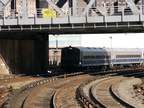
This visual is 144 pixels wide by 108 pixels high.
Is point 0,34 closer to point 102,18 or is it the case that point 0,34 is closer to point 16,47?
point 16,47

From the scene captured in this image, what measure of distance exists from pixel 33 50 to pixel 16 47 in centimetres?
288

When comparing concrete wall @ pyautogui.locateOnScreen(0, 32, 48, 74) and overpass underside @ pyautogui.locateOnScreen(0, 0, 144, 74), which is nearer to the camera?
overpass underside @ pyautogui.locateOnScreen(0, 0, 144, 74)

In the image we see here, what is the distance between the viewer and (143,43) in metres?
70.5

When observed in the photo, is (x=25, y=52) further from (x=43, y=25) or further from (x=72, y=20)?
(x=72, y=20)

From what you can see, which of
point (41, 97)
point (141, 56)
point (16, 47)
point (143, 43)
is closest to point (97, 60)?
point (16, 47)

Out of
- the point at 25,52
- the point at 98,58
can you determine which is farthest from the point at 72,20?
the point at 98,58

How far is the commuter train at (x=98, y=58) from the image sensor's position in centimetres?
3494

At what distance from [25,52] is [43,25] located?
32.5ft

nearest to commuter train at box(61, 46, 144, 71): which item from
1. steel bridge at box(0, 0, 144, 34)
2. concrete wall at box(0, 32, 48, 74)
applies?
concrete wall at box(0, 32, 48, 74)

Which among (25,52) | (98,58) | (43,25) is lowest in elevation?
(98,58)

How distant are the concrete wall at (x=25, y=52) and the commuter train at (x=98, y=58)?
8.86 ft

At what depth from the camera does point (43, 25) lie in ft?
81.4

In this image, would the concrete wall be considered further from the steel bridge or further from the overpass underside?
the steel bridge

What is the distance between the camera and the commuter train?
115 ft
